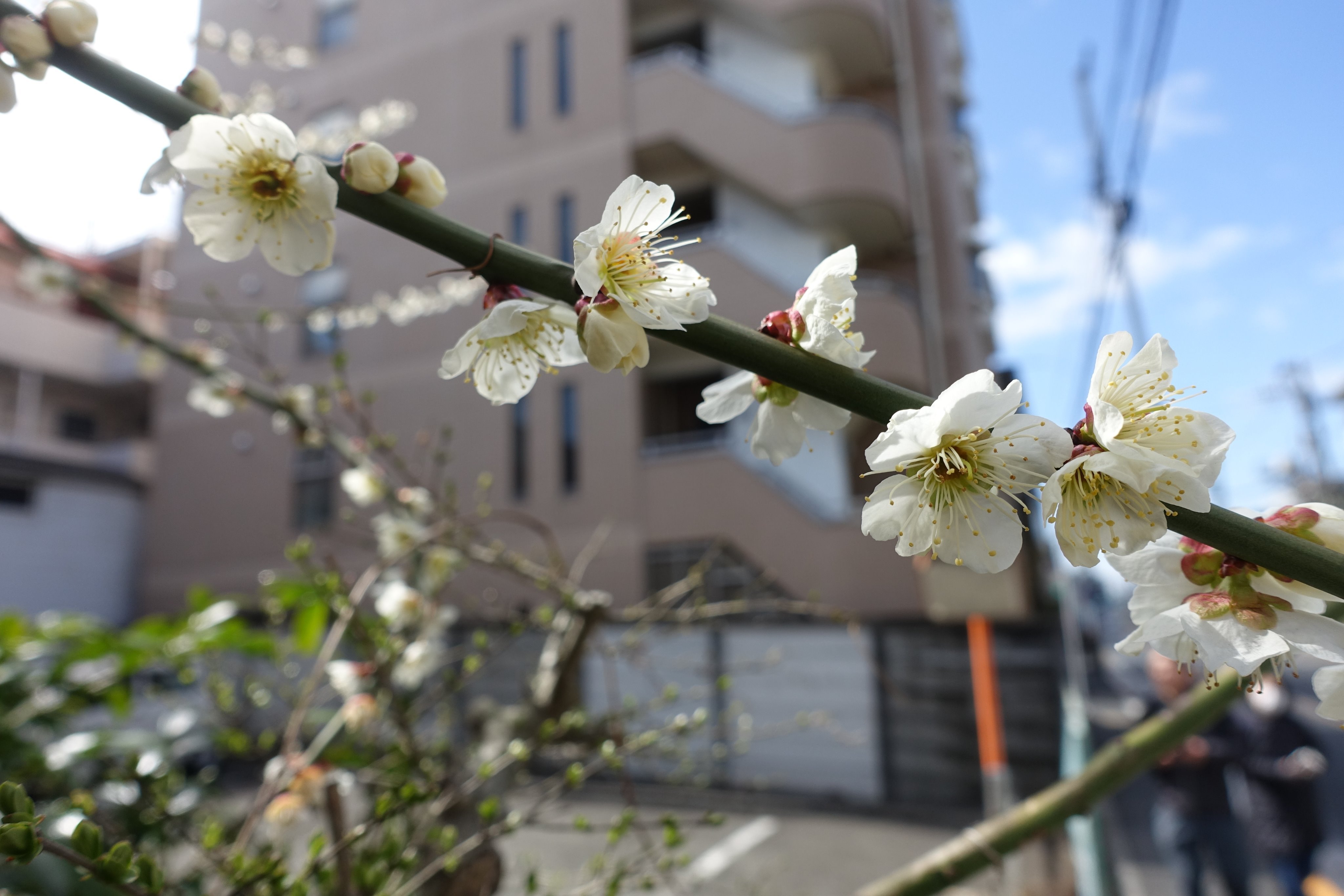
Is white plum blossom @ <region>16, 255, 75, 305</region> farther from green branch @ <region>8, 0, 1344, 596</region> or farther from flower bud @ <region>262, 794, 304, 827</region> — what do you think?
green branch @ <region>8, 0, 1344, 596</region>

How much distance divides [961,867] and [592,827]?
0.48 meters

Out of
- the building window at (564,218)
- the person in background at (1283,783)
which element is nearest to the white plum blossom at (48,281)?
the person in background at (1283,783)

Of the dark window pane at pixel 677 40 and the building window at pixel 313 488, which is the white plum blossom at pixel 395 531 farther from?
the dark window pane at pixel 677 40

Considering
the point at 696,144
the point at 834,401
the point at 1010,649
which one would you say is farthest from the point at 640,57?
the point at 834,401

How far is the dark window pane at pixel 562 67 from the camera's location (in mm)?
8789

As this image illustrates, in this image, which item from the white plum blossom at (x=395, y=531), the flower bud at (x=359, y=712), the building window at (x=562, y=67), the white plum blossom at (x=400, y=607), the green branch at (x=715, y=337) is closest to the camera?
the green branch at (x=715, y=337)

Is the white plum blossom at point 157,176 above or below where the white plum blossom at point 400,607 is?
above

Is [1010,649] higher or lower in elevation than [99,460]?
lower

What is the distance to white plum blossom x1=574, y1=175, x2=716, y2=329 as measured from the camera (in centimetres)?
48

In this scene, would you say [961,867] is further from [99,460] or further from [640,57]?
[99,460]

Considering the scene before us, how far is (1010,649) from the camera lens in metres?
6.11

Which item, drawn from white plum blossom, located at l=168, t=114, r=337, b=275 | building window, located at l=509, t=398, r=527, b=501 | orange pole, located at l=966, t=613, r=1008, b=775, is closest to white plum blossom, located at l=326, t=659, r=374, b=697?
white plum blossom, located at l=168, t=114, r=337, b=275

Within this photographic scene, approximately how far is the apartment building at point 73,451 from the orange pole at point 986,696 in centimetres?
772

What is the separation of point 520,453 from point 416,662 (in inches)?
269
